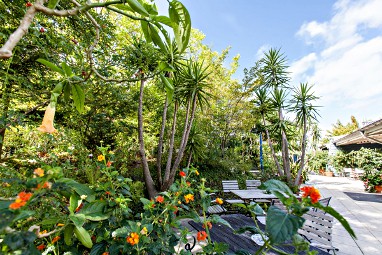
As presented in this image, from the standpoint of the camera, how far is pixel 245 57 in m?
8.84

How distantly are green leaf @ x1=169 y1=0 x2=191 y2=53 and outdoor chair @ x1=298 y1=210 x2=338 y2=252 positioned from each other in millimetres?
2891

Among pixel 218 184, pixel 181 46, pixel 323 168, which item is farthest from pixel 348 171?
pixel 181 46

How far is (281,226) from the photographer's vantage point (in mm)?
489

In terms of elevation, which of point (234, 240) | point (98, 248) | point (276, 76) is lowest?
point (234, 240)

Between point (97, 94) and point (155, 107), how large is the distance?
78.1 inches

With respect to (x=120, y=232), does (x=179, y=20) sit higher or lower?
higher

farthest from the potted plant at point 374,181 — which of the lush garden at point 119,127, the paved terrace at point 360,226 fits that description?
the lush garden at point 119,127

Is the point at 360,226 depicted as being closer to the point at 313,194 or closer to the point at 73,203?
the point at 313,194

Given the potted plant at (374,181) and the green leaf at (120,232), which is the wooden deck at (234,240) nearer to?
the green leaf at (120,232)

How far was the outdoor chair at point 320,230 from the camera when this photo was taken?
2.35m

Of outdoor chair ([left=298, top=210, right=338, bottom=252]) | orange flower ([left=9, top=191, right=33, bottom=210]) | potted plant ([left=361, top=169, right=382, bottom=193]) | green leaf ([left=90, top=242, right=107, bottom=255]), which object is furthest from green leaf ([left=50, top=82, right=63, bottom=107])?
potted plant ([left=361, top=169, right=382, bottom=193])

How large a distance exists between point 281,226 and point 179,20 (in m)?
0.59

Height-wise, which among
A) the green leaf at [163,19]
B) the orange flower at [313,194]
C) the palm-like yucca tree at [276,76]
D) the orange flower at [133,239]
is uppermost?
the palm-like yucca tree at [276,76]

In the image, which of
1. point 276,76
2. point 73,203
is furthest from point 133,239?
point 276,76
